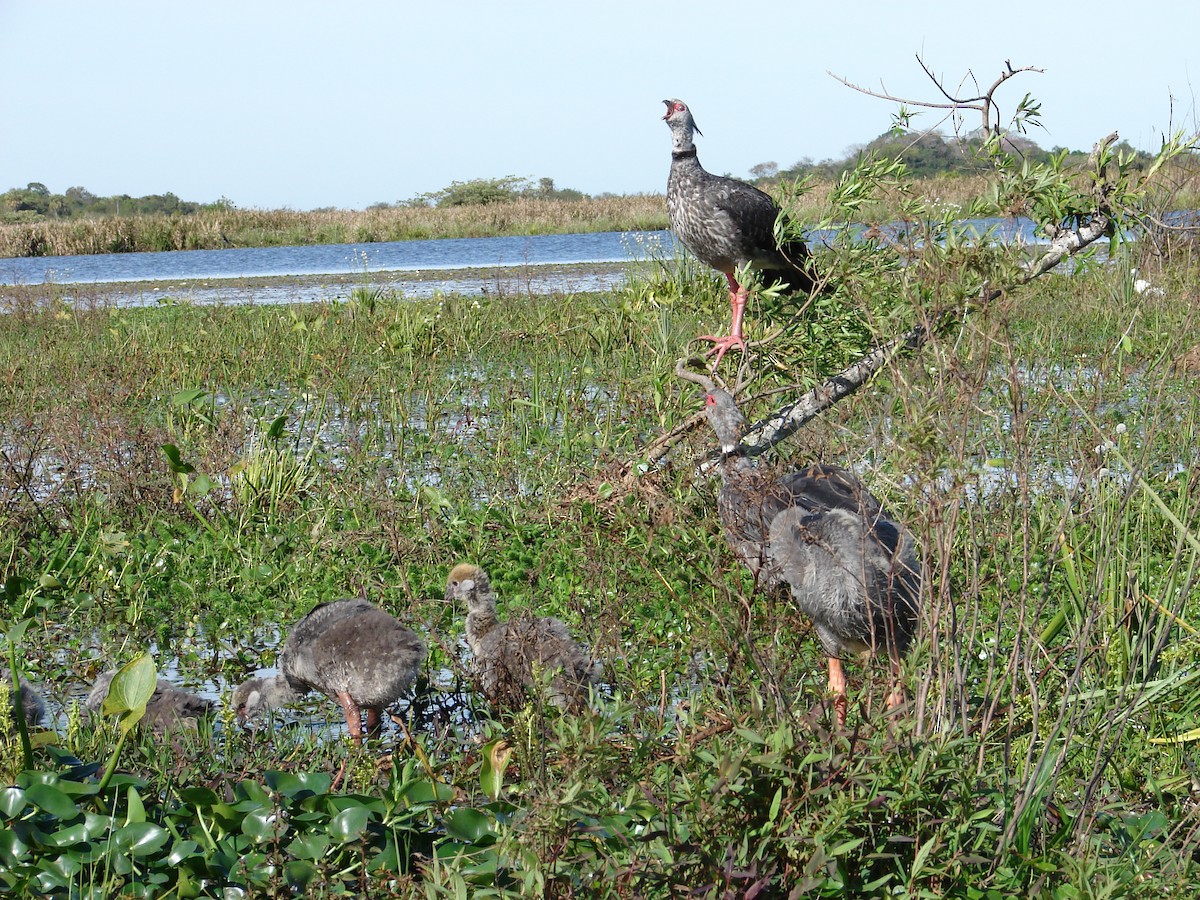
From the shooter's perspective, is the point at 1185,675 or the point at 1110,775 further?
the point at 1185,675

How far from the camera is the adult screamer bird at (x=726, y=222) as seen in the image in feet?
18.8

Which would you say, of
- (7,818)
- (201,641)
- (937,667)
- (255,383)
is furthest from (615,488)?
(255,383)

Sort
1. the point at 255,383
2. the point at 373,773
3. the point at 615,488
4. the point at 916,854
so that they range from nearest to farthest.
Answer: the point at 916,854 → the point at 373,773 → the point at 615,488 → the point at 255,383

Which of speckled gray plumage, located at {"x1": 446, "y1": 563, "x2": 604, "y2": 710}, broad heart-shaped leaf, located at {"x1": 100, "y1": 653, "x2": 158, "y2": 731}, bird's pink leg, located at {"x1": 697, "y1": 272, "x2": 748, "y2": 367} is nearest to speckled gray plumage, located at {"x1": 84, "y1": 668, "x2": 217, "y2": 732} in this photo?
broad heart-shaped leaf, located at {"x1": 100, "y1": 653, "x2": 158, "y2": 731}

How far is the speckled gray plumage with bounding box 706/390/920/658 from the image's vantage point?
3525 millimetres

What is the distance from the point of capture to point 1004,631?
12.8 feet

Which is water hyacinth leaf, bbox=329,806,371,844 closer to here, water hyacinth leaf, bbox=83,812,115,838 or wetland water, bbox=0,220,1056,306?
water hyacinth leaf, bbox=83,812,115,838

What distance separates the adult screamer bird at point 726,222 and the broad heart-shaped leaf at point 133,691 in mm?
3195

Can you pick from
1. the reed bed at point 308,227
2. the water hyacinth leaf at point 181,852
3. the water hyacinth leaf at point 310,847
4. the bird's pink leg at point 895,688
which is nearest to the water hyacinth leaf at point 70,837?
the water hyacinth leaf at point 181,852

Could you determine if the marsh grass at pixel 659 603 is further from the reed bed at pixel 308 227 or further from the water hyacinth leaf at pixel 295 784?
the reed bed at pixel 308 227

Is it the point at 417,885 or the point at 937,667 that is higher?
the point at 937,667

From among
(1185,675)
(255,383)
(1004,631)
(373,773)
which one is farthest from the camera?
(255,383)

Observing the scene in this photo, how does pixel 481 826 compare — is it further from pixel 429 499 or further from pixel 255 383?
pixel 255 383

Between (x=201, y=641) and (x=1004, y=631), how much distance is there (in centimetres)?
294
